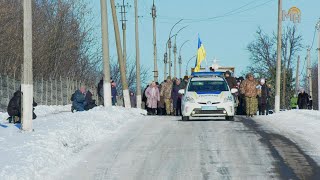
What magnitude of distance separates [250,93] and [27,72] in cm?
1413

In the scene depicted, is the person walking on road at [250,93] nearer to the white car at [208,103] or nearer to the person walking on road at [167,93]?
A: the white car at [208,103]

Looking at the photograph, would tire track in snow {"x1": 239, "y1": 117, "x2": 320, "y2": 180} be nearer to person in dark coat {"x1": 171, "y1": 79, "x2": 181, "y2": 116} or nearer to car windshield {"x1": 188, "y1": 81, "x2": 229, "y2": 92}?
car windshield {"x1": 188, "y1": 81, "x2": 229, "y2": 92}

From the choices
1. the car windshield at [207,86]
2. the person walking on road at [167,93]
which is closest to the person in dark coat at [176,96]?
the person walking on road at [167,93]

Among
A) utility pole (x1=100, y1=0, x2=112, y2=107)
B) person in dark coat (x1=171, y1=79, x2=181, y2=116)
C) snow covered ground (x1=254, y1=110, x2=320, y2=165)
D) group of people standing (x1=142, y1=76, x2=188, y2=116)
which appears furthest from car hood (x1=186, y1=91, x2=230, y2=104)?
group of people standing (x1=142, y1=76, x2=188, y2=116)

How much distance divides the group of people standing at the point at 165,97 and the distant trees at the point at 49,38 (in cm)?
1808

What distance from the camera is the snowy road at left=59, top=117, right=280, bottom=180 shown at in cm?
1386

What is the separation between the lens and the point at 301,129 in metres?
23.1

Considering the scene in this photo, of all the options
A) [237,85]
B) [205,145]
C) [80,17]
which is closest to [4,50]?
[80,17]

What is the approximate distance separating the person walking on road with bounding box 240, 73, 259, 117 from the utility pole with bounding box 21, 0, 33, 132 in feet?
45.1

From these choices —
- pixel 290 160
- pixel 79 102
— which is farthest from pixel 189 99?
pixel 290 160

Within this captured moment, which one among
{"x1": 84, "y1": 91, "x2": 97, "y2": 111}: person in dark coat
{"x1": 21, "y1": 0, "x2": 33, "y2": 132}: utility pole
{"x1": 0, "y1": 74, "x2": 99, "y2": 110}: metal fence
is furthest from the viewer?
{"x1": 0, "y1": 74, "x2": 99, "y2": 110}: metal fence

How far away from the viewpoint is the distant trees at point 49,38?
58312mm

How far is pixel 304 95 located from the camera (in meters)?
46.1

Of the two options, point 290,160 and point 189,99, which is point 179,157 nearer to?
point 290,160
